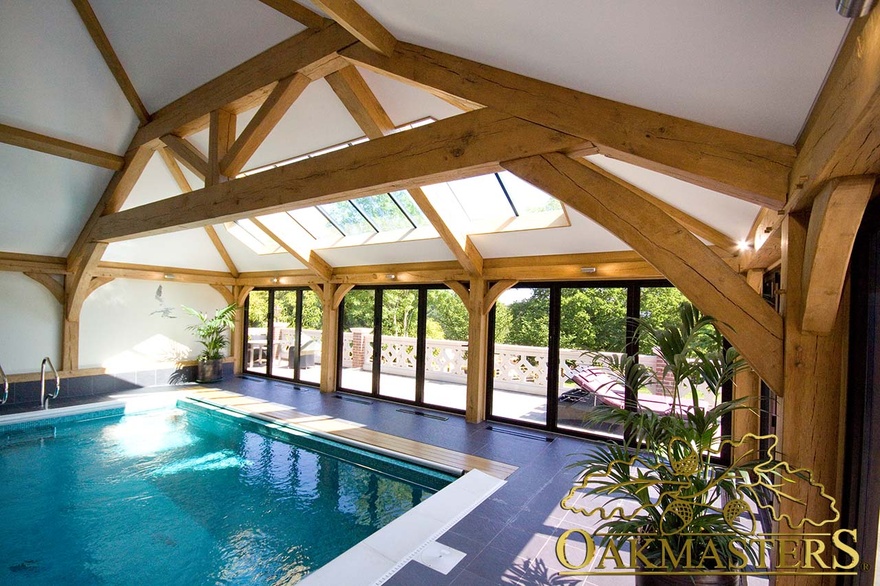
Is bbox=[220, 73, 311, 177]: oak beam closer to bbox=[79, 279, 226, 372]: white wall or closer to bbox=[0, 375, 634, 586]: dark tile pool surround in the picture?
bbox=[0, 375, 634, 586]: dark tile pool surround

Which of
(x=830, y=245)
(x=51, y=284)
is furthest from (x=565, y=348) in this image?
(x=51, y=284)

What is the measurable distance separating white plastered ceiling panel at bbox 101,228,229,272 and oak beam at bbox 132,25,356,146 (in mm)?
3291

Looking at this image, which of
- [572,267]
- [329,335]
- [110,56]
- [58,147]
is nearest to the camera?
[110,56]

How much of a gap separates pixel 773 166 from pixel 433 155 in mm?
1981

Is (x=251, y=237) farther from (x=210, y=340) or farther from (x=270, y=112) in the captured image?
(x=270, y=112)

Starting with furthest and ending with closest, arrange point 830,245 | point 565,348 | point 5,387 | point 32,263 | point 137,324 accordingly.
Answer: point 137,324 → point 32,263 → point 5,387 → point 565,348 → point 830,245

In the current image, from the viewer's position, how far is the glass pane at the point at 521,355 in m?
6.38

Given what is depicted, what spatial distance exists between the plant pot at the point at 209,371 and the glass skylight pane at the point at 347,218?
4820mm

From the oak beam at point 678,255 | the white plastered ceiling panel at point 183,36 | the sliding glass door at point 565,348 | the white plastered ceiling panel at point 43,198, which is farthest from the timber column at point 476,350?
the white plastered ceiling panel at point 43,198

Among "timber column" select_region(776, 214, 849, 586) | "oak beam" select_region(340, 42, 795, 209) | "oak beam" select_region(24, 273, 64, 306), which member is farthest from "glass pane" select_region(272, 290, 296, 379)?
"timber column" select_region(776, 214, 849, 586)

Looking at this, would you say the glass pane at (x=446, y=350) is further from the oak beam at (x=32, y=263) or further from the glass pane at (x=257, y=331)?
the oak beam at (x=32, y=263)

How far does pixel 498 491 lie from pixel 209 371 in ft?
25.8

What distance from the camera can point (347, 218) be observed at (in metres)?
7.04

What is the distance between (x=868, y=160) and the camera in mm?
1402
